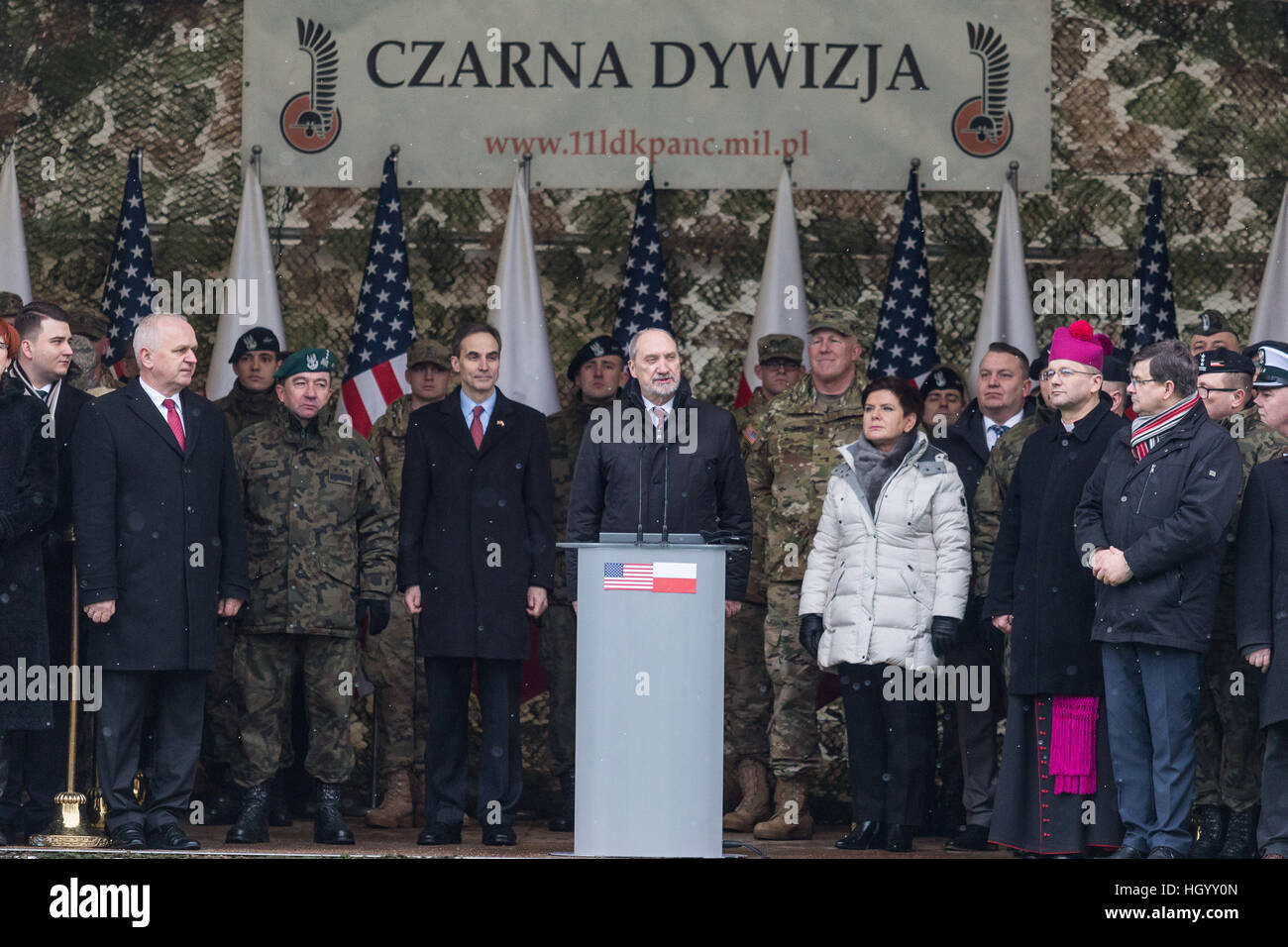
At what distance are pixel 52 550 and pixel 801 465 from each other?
285 cm

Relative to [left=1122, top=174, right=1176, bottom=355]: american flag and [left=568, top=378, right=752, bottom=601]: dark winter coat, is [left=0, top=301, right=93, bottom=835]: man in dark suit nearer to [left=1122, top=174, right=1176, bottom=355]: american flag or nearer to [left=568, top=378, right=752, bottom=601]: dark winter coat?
[left=568, top=378, right=752, bottom=601]: dark winter coat

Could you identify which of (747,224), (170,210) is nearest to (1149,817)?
(747,224)

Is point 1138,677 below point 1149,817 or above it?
above

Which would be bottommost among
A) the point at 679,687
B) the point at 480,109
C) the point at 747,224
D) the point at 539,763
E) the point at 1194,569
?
the point at 539,763

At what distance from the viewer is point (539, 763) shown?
8336mm

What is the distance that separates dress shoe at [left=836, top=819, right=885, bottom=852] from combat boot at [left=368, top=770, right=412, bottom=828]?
1850 millimetres

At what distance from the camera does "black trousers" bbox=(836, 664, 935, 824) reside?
21.0 ft

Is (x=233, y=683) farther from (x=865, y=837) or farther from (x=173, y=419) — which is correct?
(x=865, y=837)

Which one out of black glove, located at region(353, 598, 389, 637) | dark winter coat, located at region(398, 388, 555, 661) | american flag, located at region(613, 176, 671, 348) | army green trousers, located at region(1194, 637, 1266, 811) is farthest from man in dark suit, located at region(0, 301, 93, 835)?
army green trousers, located at region(1194, 637, 1266, 811)

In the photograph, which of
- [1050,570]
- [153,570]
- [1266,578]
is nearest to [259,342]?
[153,570]
